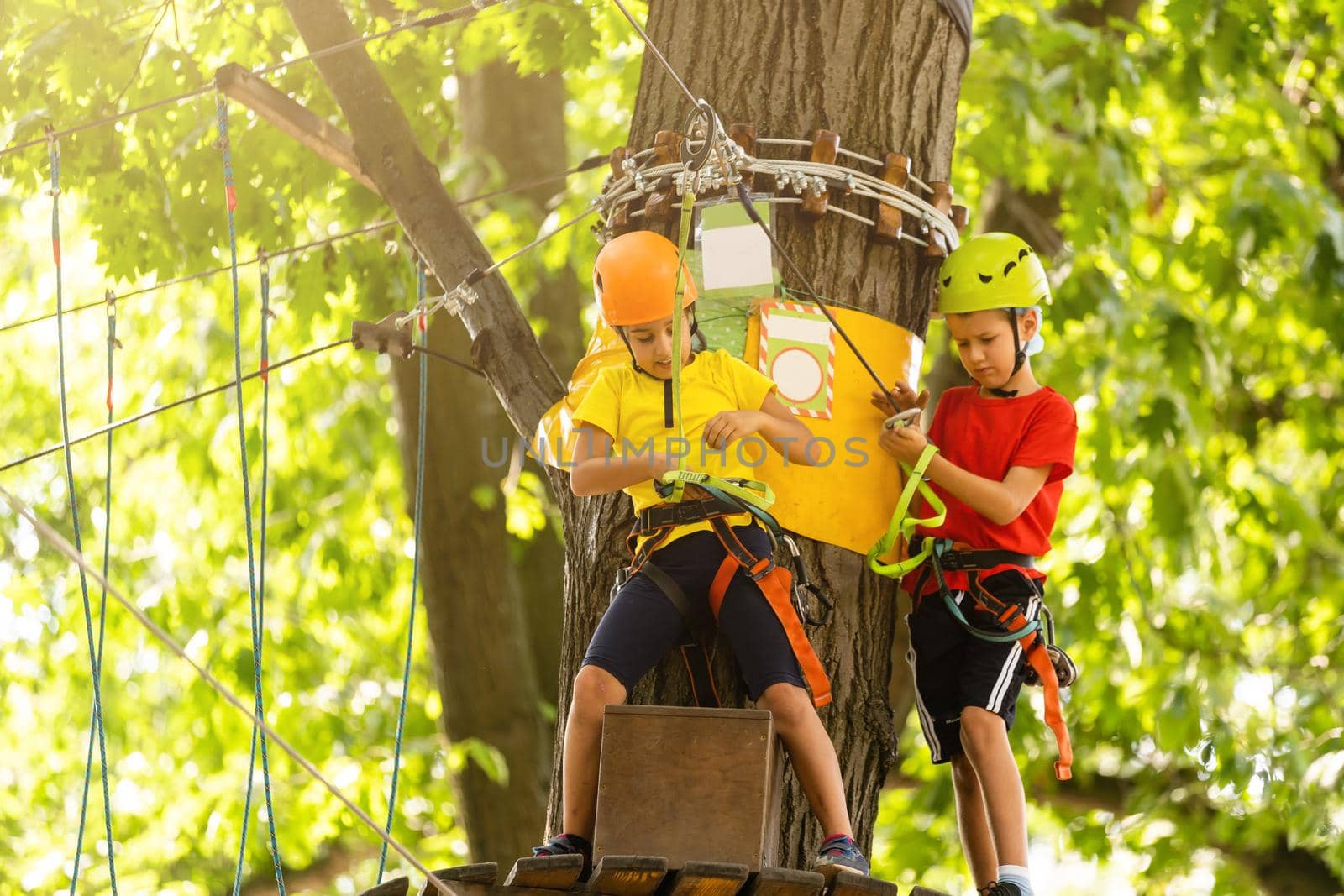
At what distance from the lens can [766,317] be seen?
3402 mm

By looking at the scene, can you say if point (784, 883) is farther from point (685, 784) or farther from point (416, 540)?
point (416, 540)

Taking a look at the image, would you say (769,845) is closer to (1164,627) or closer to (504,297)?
(504,297)

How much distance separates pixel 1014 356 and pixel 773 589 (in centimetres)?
98

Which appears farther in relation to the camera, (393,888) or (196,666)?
(393,888)

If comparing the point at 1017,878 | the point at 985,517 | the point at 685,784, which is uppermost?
the point at 985,517

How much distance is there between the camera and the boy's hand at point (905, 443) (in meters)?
3.36

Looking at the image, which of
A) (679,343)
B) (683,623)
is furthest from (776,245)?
(683,623)

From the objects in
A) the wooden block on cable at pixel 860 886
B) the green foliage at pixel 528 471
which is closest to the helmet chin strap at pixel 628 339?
the wooden block on cable at pixel 860 886

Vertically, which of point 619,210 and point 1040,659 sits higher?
point 619,210

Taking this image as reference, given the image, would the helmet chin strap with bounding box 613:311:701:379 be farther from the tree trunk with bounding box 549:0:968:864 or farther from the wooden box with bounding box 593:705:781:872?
the wooden box with bounding box 593:705:781:872

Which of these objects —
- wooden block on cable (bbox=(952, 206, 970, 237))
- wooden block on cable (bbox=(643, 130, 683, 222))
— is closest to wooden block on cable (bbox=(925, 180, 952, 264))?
wooden block on cable (bbox=(952, 206, 970, 237))

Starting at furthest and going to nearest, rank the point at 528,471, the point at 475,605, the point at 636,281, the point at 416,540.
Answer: the point at 528,471 → the point at 475,605 → the point at 416,540 → the point at 636,281

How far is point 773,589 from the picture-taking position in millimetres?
3094

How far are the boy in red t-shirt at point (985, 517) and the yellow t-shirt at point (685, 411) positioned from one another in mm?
→ 359
